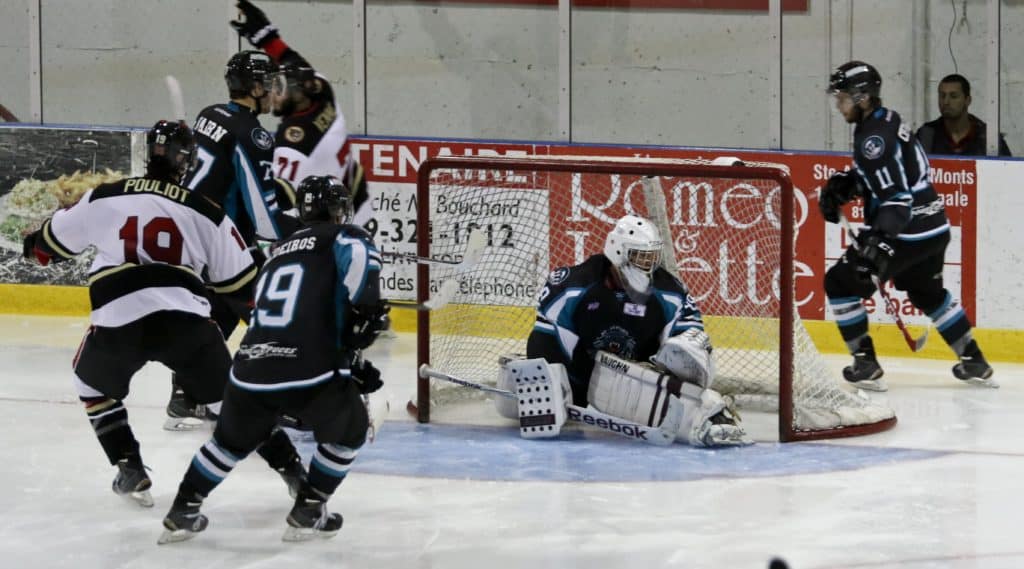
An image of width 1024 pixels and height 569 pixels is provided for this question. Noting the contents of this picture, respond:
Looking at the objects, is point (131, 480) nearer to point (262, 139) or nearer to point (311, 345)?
point (311, 345)

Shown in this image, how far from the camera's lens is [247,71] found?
607cm

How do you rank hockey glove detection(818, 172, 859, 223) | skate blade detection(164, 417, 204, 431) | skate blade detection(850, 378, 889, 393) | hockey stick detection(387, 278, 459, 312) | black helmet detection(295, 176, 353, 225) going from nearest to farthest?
black helmet detection(295, 176, 353, 225) < hockey stick detection(387, 278, 459, 312) < skate blade detection(164, 417, 204, 431) < hockey glove detection(818, 172, 859, 223) < skate blade detection(850, 378, 889, 393)

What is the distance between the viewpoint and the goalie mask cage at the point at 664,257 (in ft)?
20.2

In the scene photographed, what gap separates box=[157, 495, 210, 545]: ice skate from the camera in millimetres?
4711

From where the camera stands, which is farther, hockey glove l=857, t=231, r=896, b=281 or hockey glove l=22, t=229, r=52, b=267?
hockey glove l=857, t=231, r=896, b=281

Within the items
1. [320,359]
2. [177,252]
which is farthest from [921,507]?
[177,252]

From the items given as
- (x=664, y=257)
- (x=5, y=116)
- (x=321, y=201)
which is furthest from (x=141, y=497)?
(x=5, y=116)

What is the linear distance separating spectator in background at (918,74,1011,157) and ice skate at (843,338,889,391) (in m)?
1.09

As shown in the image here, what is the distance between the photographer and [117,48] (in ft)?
30.2

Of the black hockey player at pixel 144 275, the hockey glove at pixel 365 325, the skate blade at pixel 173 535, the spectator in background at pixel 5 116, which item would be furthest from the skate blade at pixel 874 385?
the spectator in background at pixel 5 116

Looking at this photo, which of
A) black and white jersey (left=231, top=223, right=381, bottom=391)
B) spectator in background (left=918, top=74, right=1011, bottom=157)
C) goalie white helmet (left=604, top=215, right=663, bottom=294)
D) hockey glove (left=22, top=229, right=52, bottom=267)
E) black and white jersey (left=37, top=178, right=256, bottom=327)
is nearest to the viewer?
black and white jersey (left=231, top=223, right=381, bottom=391)

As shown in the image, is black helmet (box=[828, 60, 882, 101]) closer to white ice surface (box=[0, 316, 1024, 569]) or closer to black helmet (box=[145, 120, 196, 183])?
white ice surface (box=[0, 316, 1024, 569])

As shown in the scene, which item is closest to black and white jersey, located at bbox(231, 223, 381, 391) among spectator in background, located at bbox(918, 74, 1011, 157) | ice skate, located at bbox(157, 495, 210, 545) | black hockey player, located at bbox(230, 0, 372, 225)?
ice skate, located at bbox(157, 495, 210, 545)

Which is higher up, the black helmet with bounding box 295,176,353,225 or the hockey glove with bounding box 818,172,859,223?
the hockey glove with bounding box 818,172,859,223
